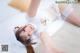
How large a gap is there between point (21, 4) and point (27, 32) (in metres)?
0.18

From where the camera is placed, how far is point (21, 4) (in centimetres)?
83

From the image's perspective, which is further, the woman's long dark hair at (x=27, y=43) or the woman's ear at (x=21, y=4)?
the woman's ear at (x=21, y=4)

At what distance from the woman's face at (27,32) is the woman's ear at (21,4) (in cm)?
11

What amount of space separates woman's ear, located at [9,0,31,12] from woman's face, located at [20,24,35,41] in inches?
4.4

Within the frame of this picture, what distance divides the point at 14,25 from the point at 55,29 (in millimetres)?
213

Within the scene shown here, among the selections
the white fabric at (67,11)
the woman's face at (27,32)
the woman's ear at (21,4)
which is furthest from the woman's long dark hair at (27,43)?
the white fabric at (67,11)

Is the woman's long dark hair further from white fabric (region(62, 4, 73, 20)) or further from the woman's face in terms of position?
white fabric (region(62, 4, 73, 20))

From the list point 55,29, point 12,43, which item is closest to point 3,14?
point 12,43

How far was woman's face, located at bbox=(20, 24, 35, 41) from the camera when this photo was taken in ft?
2.40

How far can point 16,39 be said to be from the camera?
2.41ft

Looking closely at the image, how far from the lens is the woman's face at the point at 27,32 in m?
0.73

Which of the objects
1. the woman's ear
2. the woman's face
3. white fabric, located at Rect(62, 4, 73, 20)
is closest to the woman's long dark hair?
the woman's face

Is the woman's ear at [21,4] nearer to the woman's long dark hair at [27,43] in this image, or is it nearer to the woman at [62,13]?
the woman at [62,13]

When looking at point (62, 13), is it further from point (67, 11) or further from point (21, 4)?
point (21, 4)
